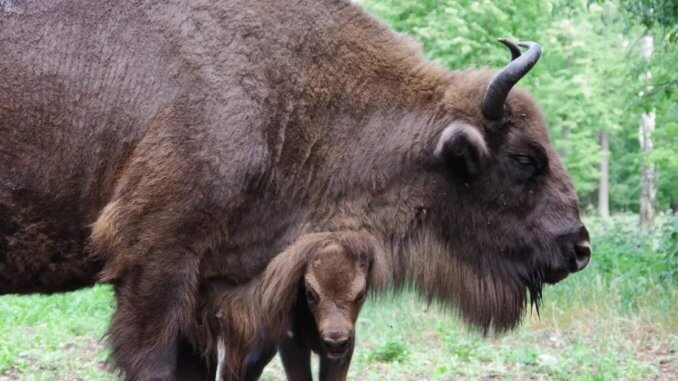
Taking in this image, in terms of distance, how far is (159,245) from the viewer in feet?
15.6

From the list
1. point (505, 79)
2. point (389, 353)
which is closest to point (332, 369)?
point (505, 79)

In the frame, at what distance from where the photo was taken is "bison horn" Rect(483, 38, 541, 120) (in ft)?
16.7

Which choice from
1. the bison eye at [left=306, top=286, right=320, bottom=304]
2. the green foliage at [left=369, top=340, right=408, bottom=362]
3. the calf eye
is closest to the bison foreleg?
the bison eye at [left=306, top=286, right=320, bottom=304]

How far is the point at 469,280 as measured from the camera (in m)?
5.62

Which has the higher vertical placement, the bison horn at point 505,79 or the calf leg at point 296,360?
the bison horn at point 505,79

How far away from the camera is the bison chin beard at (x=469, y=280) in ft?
18.1

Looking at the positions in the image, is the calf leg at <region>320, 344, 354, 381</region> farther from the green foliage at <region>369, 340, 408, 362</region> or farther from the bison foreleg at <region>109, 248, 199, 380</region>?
the green foliage at <region>369, 340, 408, 362</region>

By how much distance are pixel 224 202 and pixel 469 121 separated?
5.02 feet

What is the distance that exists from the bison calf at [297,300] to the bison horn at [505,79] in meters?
1.02

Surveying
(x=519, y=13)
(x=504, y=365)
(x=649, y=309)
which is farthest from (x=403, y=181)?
(x=519, y=13)

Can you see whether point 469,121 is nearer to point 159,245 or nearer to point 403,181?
point 403,181

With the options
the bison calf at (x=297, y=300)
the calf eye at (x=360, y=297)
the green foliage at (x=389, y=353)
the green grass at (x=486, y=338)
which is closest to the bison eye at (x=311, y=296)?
the bison calf at (x=297, y=300)

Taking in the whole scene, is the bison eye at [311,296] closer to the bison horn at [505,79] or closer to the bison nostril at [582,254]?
the bison horn at [505,79]

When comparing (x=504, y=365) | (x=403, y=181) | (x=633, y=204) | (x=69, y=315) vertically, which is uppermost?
(x=403, y=181)
